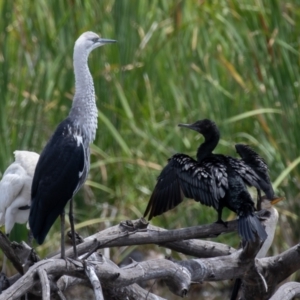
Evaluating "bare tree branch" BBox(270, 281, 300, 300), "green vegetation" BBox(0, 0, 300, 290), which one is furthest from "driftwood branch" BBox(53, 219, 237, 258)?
"green vegetation" BBox(0, 0, 300, 290)

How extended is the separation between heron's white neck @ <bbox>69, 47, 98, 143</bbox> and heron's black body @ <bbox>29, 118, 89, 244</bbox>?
0.11 meters

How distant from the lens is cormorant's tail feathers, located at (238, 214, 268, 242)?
134 inches

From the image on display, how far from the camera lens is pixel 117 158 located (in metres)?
5.81

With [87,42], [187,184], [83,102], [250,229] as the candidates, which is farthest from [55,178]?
[250,229]

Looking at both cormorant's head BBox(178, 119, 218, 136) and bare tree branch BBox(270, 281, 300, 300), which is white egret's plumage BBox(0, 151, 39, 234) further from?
bare tree branch BBox(270, 281, 300, 300)

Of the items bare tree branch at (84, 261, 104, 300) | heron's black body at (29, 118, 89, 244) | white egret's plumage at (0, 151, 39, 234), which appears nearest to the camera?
bare tree branch at (84, 261, 104, 300)

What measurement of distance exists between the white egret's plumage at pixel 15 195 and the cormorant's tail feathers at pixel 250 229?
1400 mm

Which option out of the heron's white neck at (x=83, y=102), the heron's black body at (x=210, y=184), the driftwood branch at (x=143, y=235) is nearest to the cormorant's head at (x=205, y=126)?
the heron's black body at (x=210, y=184)

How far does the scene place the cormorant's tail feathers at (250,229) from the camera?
3406 millimetres

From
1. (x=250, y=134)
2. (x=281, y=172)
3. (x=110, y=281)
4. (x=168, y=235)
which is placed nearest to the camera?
(x=110, y=281)

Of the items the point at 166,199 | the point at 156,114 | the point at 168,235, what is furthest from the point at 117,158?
the point at 168,235

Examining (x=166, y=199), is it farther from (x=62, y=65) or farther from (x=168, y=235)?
(x=62, y=65)

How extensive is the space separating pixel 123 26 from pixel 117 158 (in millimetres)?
948

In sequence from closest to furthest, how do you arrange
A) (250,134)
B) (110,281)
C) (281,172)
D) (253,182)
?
(110,281), (253,182), (281,172), (250,134)
